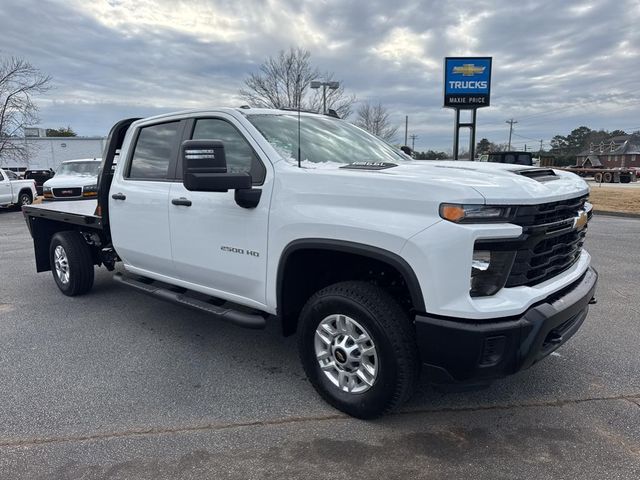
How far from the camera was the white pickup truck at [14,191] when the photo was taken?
17609 mm

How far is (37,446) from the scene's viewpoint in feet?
9.47

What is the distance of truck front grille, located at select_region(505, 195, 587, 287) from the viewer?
103 inches

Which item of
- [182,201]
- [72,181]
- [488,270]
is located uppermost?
[182,201]

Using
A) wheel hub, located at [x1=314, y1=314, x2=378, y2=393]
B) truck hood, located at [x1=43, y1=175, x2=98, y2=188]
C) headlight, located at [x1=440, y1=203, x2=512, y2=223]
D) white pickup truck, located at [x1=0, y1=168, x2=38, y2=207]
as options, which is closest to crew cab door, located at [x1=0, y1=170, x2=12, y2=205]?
white pickup truck, located at [x1=0, y1=168, x2=38, y2=207]

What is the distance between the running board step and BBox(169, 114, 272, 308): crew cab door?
108 mm

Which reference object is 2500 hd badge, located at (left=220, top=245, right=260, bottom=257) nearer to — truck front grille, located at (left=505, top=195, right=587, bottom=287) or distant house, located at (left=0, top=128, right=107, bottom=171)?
truck front grille, located at (left=505, top=195, right=587, bottom=287)

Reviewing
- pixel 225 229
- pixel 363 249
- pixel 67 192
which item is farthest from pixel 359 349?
pixel 67 192

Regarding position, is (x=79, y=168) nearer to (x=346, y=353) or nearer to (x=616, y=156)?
(x=346, y=353)

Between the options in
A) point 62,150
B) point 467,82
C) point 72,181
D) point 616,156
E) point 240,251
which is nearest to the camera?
point 240,251

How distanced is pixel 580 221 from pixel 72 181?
48.2 ft

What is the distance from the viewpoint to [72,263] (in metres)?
5.76

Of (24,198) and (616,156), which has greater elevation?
(616,156)

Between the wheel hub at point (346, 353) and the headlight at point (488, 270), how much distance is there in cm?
71

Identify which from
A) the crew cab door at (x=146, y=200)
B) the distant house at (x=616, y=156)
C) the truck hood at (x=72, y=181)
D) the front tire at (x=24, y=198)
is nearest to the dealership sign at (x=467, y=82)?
the truck hood at (x=72, y=181)
